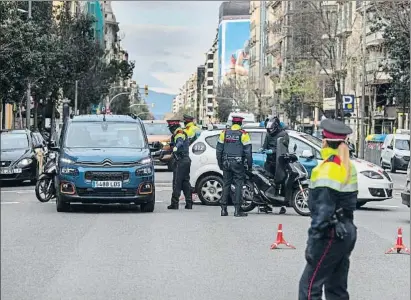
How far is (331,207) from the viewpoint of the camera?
7.36 meters

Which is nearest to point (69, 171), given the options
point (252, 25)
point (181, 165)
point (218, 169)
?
point (181, 165)

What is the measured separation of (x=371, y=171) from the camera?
1900 centimetres

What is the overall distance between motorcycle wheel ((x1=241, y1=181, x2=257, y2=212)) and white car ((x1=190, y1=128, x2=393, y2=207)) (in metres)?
1.54

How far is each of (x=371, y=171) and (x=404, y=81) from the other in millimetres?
33354

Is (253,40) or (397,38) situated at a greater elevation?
(253,40)

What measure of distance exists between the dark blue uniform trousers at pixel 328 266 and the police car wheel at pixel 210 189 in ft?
38.9

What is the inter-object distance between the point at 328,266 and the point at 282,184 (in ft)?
32.7

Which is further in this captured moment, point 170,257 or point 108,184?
point 108,184

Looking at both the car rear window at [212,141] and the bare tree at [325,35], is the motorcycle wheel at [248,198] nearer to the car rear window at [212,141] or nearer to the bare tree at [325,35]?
the car rear window at [212,141]

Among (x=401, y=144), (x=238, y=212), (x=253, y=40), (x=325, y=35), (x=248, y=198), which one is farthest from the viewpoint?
(x=253, y=40)

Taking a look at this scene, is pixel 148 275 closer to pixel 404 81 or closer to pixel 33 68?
pixel 33 68

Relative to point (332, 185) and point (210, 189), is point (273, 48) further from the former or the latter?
point (332, 185)

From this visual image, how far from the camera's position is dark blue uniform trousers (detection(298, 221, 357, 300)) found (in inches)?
295

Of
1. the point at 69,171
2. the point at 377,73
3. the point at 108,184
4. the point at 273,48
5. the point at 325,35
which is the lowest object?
the point at 108,184
